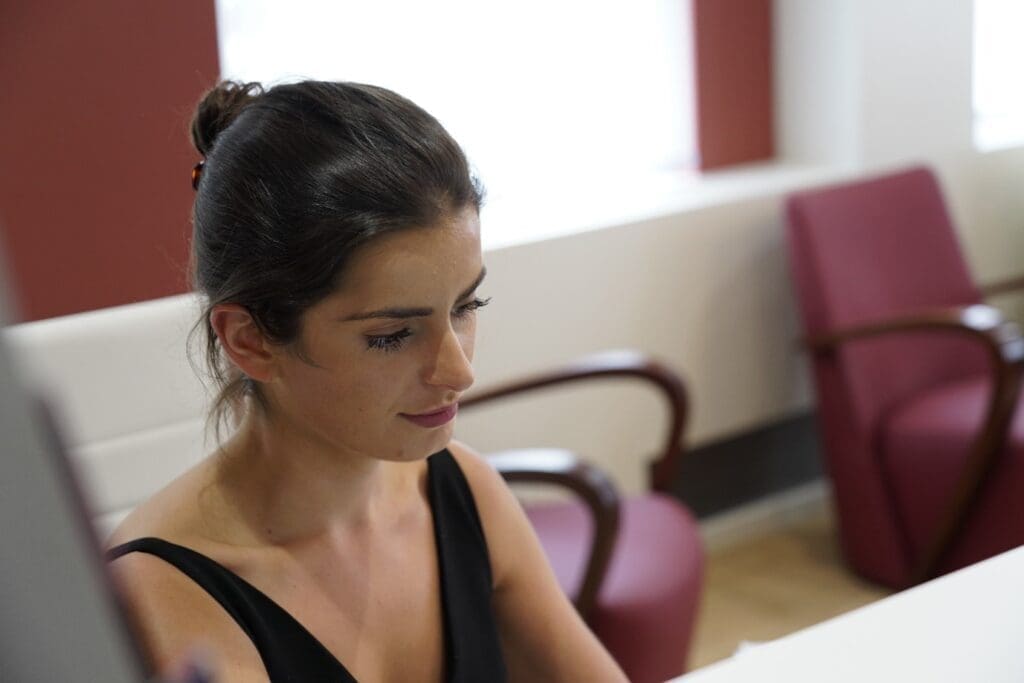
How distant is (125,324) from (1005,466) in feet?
5.59

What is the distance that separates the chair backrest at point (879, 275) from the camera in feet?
9.29

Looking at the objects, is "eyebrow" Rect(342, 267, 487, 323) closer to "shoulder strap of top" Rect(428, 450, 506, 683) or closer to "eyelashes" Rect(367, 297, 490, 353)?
"eyelashes" Rect(367, 297, 490, 353)

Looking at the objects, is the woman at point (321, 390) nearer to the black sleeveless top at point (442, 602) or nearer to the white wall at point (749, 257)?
the black sleeveless top at point (442, 602)

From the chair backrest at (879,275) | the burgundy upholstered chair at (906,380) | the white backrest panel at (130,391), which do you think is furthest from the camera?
the chair backrest at (879,275)

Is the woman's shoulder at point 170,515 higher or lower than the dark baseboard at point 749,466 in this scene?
higher

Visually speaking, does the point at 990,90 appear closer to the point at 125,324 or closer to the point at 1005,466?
the point at 1005,466

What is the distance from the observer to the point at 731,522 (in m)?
3.19

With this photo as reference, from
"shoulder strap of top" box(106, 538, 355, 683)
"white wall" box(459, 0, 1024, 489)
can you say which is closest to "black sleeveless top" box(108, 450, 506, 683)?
"shoulder strap of top" box(106, 538, 355, 683)

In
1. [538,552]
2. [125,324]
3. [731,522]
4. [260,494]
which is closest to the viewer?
[260,494]

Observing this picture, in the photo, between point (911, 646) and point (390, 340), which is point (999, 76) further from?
point (911, 646)

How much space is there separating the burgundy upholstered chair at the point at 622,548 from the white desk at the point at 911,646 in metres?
1.13

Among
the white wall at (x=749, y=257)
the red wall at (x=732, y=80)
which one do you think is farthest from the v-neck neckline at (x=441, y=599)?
the red wall at (x=732, y=80)

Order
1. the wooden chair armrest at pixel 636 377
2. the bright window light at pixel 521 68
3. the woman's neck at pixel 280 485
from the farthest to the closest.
A: the bright window light at pixel 521 68
the wooden chair armrest at pixel 636 377
the woman's neck at pixel 280 485

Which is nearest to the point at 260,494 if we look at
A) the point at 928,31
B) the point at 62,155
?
the point at 62,155
